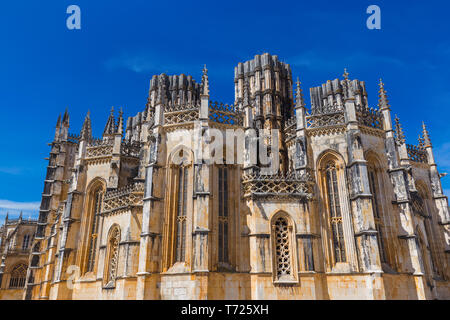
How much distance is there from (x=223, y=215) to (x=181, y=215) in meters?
2.70

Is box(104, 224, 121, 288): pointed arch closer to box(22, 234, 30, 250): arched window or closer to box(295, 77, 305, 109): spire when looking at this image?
box(295, 77, 305, 109): spire

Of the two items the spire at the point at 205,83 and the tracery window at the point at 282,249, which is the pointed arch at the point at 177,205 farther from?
the tracery window at the point at 282,249

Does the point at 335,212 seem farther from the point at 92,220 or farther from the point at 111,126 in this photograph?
the point at 111,126

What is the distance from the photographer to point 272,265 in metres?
20.7

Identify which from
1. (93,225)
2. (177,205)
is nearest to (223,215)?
(177,205)

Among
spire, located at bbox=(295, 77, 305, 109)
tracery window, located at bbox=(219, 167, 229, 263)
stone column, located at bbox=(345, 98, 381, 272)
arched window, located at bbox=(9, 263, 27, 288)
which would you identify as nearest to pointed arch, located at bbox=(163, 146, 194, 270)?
tracery window, located at bbox=(219, 167, 229, 263)

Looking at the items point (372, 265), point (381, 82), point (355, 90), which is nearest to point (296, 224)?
point (372, 265)

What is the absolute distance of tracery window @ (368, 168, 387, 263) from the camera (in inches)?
892

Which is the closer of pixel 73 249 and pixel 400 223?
pixel 400 223

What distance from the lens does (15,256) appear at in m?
51.2

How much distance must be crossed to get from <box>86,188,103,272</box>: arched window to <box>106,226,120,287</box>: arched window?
3.23 meters
